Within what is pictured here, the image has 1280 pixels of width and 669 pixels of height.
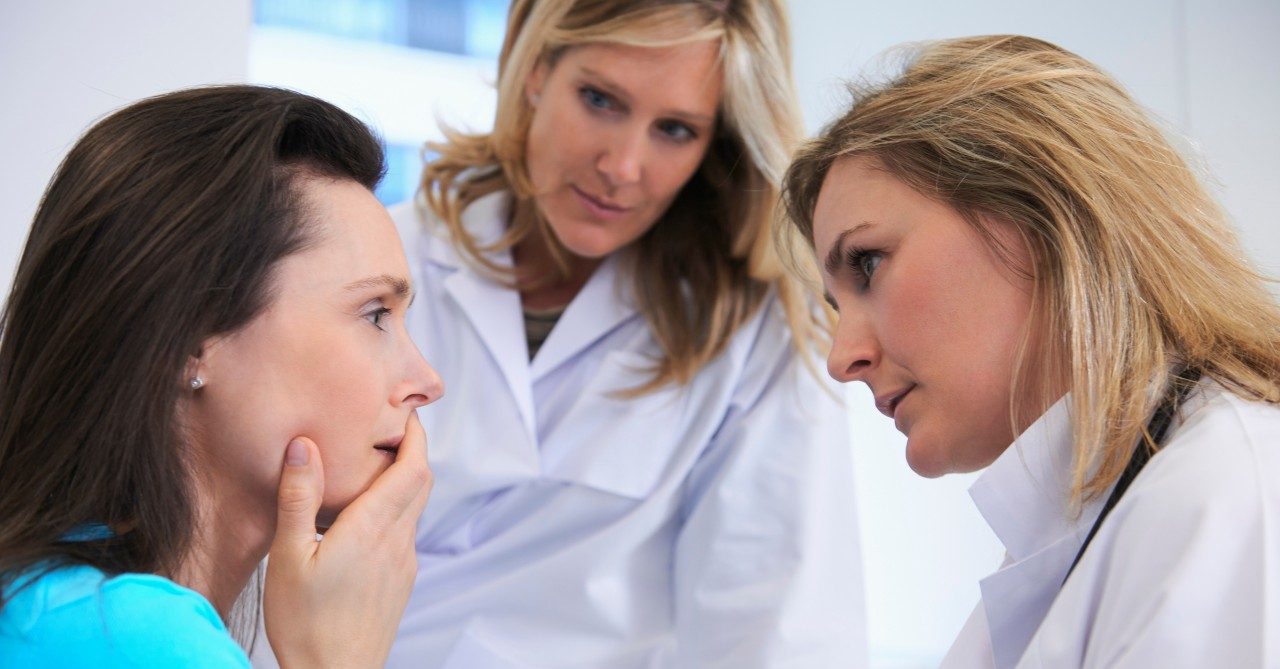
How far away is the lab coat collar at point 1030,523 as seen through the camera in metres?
1.08

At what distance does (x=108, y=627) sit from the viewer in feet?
2.89

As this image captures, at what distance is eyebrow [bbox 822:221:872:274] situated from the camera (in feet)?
3.94

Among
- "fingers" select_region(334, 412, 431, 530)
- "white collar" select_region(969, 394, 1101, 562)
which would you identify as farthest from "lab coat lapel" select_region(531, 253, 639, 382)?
"white collar" select_region(969, 394, 1101, 562)

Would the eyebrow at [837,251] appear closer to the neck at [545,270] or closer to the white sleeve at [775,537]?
the white sleeve at [775,537]

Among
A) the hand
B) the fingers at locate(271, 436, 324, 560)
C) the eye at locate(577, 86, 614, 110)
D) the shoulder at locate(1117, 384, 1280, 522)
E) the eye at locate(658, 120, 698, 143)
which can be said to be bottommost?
the hand

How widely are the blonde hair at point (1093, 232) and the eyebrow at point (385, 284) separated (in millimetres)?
487

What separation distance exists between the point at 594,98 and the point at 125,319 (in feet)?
2.91

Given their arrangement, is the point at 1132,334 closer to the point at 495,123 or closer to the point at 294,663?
the point at 294,663

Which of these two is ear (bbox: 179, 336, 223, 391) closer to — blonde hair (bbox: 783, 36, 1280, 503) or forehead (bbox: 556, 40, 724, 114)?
blonde hair (bbox: 783, 36, 1280, 503)

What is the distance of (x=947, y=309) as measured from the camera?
1132 mm

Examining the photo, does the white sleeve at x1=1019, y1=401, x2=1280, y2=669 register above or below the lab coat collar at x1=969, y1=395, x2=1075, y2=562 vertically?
above

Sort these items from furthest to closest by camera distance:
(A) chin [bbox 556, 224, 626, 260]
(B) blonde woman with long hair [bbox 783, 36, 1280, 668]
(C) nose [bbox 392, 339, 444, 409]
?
(A) chin [bbox 556, 224, 626, 260] → (C) nose [bbox 392, 339, 444, 409] → (B) blonde woman with long hair [bbox 783, 36, 1280, 668]

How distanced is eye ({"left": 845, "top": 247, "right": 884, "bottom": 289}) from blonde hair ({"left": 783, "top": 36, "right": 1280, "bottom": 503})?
8 cm

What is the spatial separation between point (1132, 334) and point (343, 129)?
77cm
